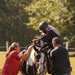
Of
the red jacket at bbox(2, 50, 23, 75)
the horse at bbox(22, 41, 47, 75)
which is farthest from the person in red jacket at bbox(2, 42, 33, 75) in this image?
the horse at bbox(22, 41, 47, 75)

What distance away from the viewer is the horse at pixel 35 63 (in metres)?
8.81

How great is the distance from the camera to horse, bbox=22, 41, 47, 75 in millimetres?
8812

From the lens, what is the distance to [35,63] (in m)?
9.01

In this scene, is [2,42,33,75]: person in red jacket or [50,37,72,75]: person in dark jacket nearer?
[50,37,72,75]: person in dark jacket

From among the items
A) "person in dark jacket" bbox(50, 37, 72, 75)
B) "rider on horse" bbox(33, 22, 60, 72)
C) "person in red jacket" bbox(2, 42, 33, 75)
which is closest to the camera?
"person in dark jacket" bbox(50, 37, 72, 75)

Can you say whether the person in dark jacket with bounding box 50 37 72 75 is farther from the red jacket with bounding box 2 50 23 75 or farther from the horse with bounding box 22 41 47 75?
the red jacket with bounding box 2 50 23 75

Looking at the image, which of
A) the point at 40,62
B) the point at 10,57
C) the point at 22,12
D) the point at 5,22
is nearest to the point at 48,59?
the point at 40,62

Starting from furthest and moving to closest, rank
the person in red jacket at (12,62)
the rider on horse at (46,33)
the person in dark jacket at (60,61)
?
the rider on horse at (46,33)
the person in red jacket at (12,62)
the person in dark jacket at (60,61)

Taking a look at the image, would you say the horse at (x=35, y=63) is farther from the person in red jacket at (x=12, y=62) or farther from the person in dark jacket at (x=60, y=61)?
the person in dark jacket at (x=60, y=61)

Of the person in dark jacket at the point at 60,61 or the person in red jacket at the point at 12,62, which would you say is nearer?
the person in dark jacket at the point at 60,61

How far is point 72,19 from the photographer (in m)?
36.5

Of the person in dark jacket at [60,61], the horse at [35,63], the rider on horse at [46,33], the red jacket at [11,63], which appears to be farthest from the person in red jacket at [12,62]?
the person in dark jacket at [60,61]

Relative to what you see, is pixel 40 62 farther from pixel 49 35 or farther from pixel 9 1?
pixel 9 1

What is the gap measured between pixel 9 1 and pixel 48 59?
49.6 m
